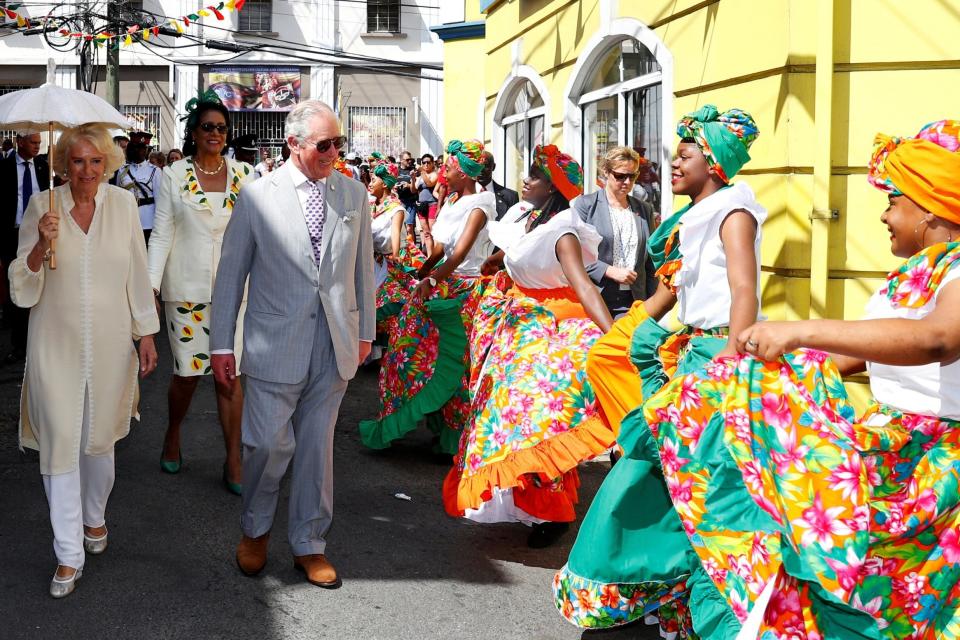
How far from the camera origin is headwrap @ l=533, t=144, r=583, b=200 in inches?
230

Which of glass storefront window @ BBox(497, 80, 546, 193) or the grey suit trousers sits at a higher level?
glass storefront window @ BBox(497, 80, 546, 193)

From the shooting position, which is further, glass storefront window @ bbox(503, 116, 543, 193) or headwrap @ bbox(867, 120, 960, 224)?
glass storefront window @ bbox(503, 116, 543, 193)

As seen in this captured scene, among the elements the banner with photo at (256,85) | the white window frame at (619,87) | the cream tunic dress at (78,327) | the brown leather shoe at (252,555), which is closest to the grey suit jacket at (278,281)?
the cream tunic dress at (78,327)

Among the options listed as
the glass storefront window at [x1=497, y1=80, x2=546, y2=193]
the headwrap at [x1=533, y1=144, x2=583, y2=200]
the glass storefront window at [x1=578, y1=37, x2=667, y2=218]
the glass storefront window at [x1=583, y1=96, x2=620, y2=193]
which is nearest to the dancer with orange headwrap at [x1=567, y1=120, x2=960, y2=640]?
the headwrap at [x1=533, y1=144, x2=583, y2=200]

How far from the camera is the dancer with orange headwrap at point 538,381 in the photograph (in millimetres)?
5012

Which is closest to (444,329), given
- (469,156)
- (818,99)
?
(469,156)

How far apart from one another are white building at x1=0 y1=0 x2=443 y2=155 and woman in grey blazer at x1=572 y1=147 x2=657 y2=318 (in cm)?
2860

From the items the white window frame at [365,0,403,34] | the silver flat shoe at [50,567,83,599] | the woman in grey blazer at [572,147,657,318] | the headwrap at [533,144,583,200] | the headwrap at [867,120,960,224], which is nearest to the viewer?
the headwrap at [867,120,960,224]

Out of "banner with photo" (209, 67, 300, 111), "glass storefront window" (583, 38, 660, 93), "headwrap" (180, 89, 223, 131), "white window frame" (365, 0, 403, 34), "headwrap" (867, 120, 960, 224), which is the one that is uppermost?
"white window frame" (365, 0, 403, 34)

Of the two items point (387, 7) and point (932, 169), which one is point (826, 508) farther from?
point (387, 7)

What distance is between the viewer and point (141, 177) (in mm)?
14562

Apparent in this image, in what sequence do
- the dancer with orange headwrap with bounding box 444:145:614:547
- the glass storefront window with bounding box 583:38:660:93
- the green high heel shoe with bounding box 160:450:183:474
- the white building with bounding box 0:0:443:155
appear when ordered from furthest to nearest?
the white building with bounding box 0:0:443:155
the glass storefront window with bounding box 583:38:660:93
the green high heel shoe with bounding box 160:450:183:474
the dancer with orange headwrap with bounding box 444:145:614:547

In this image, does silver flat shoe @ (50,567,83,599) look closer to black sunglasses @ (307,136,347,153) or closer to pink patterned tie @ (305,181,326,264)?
pink patterned tie @ (305,181,326,264)

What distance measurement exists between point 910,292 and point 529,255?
2.63m
